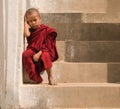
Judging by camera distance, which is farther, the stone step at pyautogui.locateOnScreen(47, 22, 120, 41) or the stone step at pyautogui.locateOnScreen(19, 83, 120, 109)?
the stone step at pyautogui.locateOnScreen(47, 22, 120, 41)

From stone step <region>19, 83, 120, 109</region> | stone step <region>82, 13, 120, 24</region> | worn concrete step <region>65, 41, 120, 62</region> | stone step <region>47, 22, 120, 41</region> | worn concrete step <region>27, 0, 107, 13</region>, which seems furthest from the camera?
worn concrete step <region>27, 0, 107, 13</region>

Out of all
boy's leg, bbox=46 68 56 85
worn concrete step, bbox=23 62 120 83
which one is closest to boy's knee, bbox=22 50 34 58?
boy's leg, bbox=46 68 56 85

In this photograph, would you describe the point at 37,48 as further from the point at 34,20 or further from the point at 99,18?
the point at 99,18

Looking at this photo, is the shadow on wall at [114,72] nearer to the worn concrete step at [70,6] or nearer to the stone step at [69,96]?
the stone step at [69,96]

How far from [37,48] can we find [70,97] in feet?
1.45

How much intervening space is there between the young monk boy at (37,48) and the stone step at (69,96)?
104 mm

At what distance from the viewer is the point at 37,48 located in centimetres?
284

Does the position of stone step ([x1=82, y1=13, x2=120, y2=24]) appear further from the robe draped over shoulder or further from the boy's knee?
the boy's knee

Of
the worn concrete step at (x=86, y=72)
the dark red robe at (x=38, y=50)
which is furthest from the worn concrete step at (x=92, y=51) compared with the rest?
the dark red robe at (x=38, y=50)

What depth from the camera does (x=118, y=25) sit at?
11.6 ft

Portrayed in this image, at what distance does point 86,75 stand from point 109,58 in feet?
1.06

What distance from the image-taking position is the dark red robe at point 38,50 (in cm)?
279

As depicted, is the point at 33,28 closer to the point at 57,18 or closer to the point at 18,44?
the point at 18,44

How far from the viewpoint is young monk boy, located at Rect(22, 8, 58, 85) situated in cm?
279
